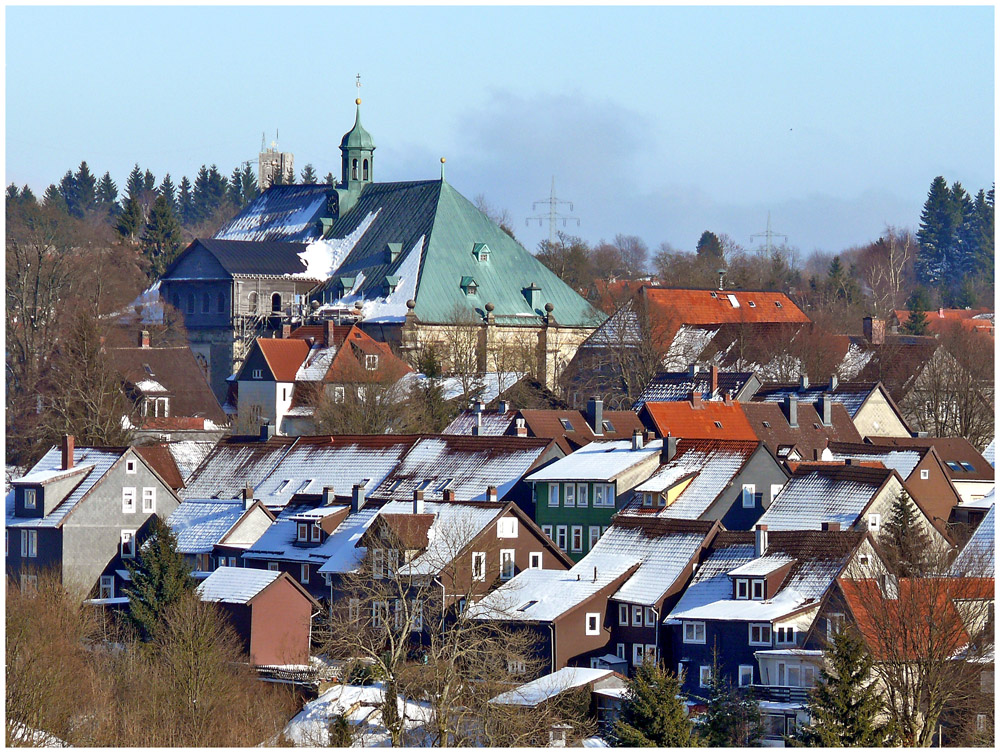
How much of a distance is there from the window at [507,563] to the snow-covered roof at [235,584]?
5.07m

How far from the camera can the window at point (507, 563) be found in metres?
50.4

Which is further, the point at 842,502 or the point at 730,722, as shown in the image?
the point at 842,502

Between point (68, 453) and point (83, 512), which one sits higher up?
point (68, 453)

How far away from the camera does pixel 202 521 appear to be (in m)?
57.8

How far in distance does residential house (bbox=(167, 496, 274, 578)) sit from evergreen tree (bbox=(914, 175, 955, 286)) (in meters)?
116

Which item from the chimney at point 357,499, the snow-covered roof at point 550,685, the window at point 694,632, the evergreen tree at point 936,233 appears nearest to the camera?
the snow-covered roof at point 550,685

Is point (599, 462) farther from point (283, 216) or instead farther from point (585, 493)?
point (283, 216)

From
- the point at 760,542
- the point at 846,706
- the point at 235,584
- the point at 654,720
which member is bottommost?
the point at 654,720

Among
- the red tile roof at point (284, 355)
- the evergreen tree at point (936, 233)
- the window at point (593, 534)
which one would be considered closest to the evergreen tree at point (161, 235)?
the red tile roof at point (284, 355)

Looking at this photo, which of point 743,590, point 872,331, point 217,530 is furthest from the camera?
point 872,331

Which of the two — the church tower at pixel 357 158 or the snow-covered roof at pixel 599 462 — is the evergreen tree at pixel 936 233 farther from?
the snow-covered roof at pixel 599 462

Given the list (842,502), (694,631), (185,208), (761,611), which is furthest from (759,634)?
(185,208)

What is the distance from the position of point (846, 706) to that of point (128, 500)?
28.2 m

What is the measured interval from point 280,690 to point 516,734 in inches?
340
